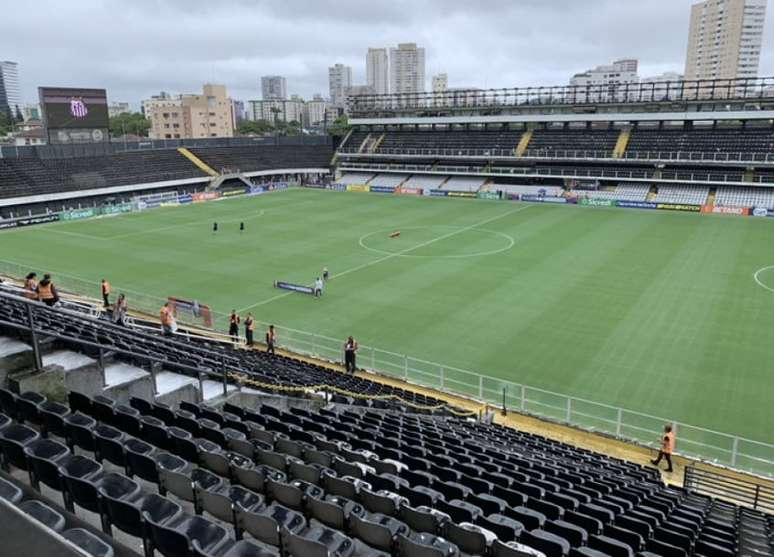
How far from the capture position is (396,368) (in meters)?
20.8

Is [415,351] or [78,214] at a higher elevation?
[78,214]

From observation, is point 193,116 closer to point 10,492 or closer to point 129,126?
point 129,126

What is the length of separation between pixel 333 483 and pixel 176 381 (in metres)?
5.40

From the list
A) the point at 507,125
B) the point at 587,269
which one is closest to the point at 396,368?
the point at 587,269

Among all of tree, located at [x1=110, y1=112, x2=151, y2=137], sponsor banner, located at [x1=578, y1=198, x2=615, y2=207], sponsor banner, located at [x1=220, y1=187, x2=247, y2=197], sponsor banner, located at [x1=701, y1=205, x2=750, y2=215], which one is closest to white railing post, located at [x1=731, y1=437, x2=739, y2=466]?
sponsor banner, located at [x1=701, y1=205, x2=750, y2=215]

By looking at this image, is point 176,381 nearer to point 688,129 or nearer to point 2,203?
point 2,203

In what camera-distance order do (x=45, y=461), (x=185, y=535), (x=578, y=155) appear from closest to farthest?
(x=185, y=535), (x=45, y=461), (x=578, y=155)

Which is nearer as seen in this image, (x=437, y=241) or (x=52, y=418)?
(x=52, y=418)

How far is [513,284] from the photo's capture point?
31.2 meters

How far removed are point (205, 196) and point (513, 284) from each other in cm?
4545

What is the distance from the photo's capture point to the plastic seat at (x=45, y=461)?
555 cm

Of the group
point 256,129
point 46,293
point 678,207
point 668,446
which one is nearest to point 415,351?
point 668,446

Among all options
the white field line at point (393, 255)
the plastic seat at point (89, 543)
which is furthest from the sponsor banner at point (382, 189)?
the plastic seat at point (89, 543)

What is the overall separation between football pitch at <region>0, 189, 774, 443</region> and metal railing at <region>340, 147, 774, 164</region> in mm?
8822
